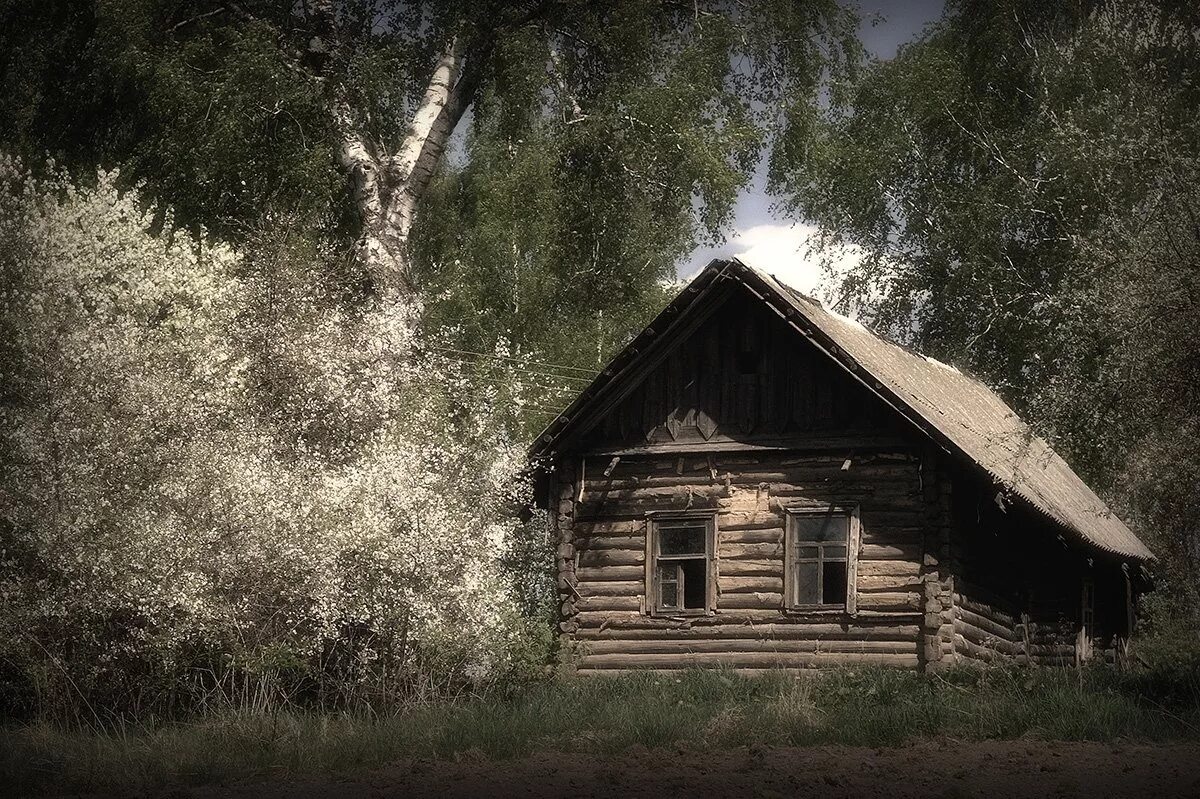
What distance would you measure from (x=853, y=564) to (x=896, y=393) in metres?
2.73

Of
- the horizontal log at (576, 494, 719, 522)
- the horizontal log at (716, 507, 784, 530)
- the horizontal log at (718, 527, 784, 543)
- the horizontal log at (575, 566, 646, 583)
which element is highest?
the horizontal log at (576, 494, 719, 522)

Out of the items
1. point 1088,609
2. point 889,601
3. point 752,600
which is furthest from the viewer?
point 1088,609

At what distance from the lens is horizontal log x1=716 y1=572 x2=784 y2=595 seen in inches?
882

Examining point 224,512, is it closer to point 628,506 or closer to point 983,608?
point 628,506

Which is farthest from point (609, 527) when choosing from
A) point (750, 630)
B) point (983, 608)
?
point (983, 608)

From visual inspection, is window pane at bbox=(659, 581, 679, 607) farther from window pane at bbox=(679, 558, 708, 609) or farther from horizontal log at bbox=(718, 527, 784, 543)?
horizontal log at bbox=(718, 527, 784, 543)

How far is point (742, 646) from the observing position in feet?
73.6

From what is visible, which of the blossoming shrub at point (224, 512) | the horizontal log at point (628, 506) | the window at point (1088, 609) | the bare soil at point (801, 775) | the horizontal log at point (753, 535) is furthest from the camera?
the window at point (1088, 609)

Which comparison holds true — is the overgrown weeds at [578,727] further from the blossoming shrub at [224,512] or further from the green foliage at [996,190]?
the green foliage at [996,190]

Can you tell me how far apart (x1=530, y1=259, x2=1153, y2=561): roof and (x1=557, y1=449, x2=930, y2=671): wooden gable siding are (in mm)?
1026

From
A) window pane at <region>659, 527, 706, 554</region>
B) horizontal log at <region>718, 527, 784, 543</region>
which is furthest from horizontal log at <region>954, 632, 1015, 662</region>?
window pane at <region>659, 527, 706, 554</region>

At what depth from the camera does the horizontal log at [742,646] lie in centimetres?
2166

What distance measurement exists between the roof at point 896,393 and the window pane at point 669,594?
9.41ft

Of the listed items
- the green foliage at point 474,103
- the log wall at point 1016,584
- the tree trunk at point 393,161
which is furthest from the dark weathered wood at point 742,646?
the green foliage at point 474,103
